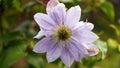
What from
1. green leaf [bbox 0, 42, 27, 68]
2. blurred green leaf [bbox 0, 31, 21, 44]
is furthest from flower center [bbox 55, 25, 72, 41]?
blurred green leaf [bbox 0, 31, 21, 44]

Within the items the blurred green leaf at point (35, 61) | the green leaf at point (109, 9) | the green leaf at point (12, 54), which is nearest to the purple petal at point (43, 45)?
the green leaf at point (12, 54)

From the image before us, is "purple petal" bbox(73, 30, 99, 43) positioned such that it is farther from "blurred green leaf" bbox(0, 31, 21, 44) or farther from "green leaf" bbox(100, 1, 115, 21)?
"green leaf" bbox(100, 1, 115, 21)

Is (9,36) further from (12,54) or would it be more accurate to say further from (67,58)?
(67,58)

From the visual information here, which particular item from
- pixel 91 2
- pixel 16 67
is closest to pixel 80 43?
pixel 91 2

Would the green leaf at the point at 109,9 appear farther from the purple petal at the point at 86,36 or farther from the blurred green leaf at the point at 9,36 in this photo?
the purple petal at the point at 86,36

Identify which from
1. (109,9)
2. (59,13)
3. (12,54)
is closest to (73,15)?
(59,13)

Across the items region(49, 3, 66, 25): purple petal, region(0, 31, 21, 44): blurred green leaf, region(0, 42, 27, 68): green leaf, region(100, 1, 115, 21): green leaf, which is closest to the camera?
region(49, 3, 66, 25): purple petal

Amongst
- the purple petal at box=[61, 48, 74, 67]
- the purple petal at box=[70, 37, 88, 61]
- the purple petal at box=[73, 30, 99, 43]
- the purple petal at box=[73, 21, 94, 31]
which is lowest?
the purple petal at box=[61, 48, 74, 67]
